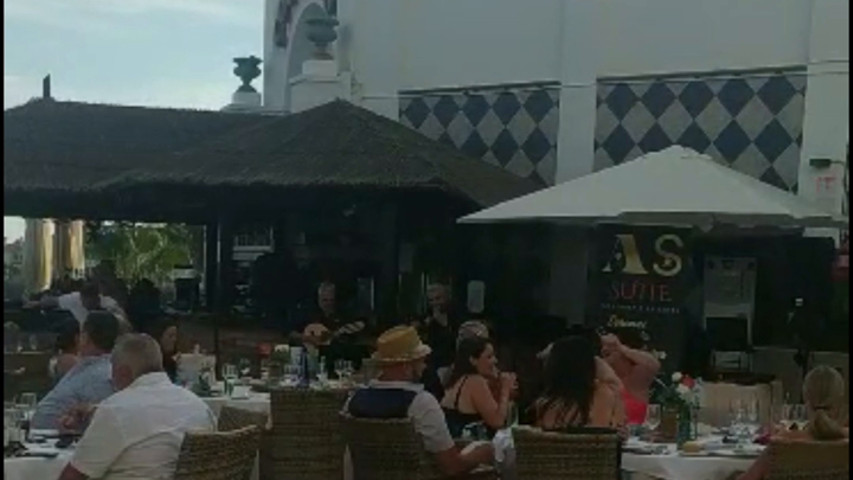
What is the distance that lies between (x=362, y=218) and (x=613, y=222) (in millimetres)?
4719

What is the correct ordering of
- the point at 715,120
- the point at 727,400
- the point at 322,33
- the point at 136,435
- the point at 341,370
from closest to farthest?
the point at 136,435 < the point at 727,400 < the point at 341,370 < the point at 715,120 < the point at 322,33

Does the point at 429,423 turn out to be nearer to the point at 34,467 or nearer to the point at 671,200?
the point at 34,467

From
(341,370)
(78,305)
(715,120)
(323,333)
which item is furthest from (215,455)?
(715,120)

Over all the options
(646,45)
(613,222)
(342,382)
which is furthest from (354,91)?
(342,382)

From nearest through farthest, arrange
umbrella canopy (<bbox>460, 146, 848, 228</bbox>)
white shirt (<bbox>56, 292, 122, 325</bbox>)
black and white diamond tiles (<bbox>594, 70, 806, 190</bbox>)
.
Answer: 1. umbrella canopy (<bbox>460, 146, 848, 228</bbox>)
2. white shirt (<bbox>56, 292, 122, 325</bbox>)
3. black and white diamond tiles (<bbox>594, 70, 806, 190</bbox>)

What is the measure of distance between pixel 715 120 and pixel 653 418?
6109 millimetres

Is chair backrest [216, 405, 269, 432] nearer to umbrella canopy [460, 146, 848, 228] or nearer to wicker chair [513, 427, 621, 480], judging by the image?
wicker chair [513, 427, 621, 480]

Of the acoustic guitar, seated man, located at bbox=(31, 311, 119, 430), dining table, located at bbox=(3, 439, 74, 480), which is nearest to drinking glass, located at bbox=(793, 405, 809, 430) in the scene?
seated man, located at bbox=(31, 311, 119, 430)

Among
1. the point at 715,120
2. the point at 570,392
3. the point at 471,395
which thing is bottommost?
the point at 471,395

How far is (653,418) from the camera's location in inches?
265

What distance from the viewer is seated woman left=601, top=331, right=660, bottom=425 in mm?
7348

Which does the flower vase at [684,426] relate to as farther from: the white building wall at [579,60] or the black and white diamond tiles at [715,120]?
the black and white diamond tiles at [715,120]

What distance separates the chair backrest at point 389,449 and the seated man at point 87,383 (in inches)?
46.8

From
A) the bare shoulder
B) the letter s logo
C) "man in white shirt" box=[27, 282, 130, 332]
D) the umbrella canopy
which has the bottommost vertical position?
the bare shoulder
